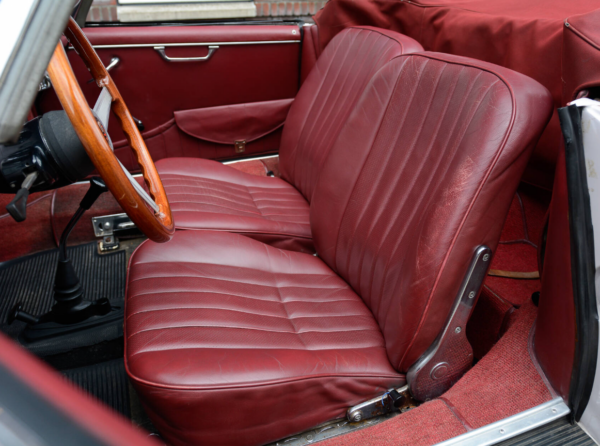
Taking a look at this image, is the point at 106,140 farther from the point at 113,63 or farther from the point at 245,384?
the point at 113,63

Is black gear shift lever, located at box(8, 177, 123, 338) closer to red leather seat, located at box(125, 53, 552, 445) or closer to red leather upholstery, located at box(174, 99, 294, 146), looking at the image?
red leather seat, located at box(125, 53, 552, 445)

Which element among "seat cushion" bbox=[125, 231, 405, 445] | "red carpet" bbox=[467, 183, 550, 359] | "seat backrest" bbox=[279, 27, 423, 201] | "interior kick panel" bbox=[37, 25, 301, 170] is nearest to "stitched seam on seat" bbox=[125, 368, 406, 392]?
Answer: "seat cushion" bbox=[125, 231, 405, 445]

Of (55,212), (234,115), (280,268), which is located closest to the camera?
(280,268)

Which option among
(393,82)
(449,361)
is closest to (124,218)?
(393,82)

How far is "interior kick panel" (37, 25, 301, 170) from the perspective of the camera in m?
1.88

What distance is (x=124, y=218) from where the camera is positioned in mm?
1936

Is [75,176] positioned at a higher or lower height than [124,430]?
lower

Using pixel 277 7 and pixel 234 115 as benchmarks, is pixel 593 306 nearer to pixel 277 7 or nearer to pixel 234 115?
pixel 234 115

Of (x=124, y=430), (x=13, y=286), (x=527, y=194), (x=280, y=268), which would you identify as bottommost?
(x=13, y=286)

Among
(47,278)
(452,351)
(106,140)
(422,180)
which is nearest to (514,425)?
(452,351)

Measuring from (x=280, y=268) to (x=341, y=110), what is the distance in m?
0.60

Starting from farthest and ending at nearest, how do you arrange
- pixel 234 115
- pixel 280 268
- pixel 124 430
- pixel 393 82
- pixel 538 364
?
pixel 234 115, pixel 280 268, pixel 393 82, pixel 538 364, pixel 124 430

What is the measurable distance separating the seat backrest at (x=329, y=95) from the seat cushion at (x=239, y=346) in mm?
571

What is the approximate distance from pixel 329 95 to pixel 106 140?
1042mm
